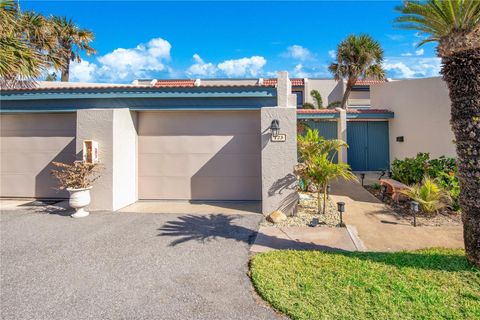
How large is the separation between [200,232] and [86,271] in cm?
241

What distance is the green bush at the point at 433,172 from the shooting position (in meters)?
8.02

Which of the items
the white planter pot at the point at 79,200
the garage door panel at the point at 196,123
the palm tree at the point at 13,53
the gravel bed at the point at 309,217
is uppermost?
the palm tree at the point at 13,53

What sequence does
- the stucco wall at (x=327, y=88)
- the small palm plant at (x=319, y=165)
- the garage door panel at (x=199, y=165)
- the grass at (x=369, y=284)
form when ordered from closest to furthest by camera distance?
the grass at (x=369, y=284) → the small palm plant at (x=319, y=165) → the garage door panel at (x=199, y=165) → the stucco wall at (x=327, y=88)

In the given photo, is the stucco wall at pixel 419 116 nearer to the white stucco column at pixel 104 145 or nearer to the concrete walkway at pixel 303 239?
the concrete walkway at pixel 303 239

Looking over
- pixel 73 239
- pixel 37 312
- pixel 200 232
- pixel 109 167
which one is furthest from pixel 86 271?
pixel 109 167

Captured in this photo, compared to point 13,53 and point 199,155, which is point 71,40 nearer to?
point 13,53

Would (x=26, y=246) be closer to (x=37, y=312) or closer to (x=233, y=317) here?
(x=37, y=312)

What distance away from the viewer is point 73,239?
5.85 m

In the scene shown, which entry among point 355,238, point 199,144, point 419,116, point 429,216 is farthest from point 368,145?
point 355,238

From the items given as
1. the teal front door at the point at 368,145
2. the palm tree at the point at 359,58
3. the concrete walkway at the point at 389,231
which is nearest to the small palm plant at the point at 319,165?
the concrete walkway at the point at 389,231

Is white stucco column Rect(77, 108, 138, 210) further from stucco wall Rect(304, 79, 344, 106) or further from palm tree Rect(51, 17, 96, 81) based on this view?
stucco wall Rect(304, 79, 344, 106)

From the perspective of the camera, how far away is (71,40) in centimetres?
1923

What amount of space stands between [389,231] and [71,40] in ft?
74.6

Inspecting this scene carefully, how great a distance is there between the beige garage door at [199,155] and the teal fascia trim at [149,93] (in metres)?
0.68
